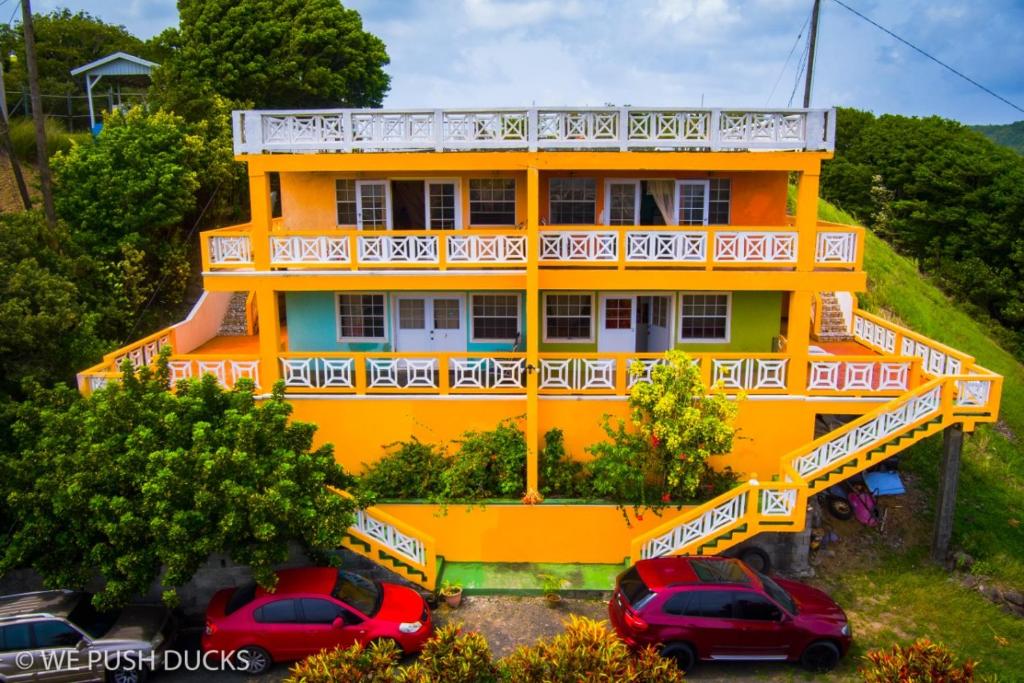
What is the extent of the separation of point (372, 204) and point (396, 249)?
99.5 inches

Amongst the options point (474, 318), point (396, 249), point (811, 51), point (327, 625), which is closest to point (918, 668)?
point (327, 625)

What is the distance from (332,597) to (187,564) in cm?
227

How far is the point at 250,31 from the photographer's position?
2956cm

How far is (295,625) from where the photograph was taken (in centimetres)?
1176

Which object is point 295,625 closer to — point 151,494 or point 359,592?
point 359,592

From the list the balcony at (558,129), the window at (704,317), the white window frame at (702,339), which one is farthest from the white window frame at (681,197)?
the balcony at (558,129)

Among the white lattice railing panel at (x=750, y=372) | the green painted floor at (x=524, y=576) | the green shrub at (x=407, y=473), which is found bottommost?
the green painted floor at (x=524, y=576)

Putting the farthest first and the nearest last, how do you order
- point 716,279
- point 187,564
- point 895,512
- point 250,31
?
1. point 250,31
2. point 895,512
3. point 716,279
4. point 187,564

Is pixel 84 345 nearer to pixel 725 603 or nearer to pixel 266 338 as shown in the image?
pixel 266 338

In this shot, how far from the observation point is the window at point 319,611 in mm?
11797

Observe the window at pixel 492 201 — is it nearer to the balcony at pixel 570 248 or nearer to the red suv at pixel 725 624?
the balcony at pixel 570 248

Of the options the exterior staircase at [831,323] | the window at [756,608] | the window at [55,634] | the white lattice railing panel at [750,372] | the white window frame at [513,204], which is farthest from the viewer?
the exterior staircase at [831,323]

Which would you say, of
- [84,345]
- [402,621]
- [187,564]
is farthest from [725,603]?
[84,345]

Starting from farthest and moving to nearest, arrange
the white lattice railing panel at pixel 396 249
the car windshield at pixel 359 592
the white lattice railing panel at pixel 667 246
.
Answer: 1. the white lattice railing panel at pixel 396 249
2. the white lattice railing panel at pixel 667 246
3. the car windshield at pixel 359 592
